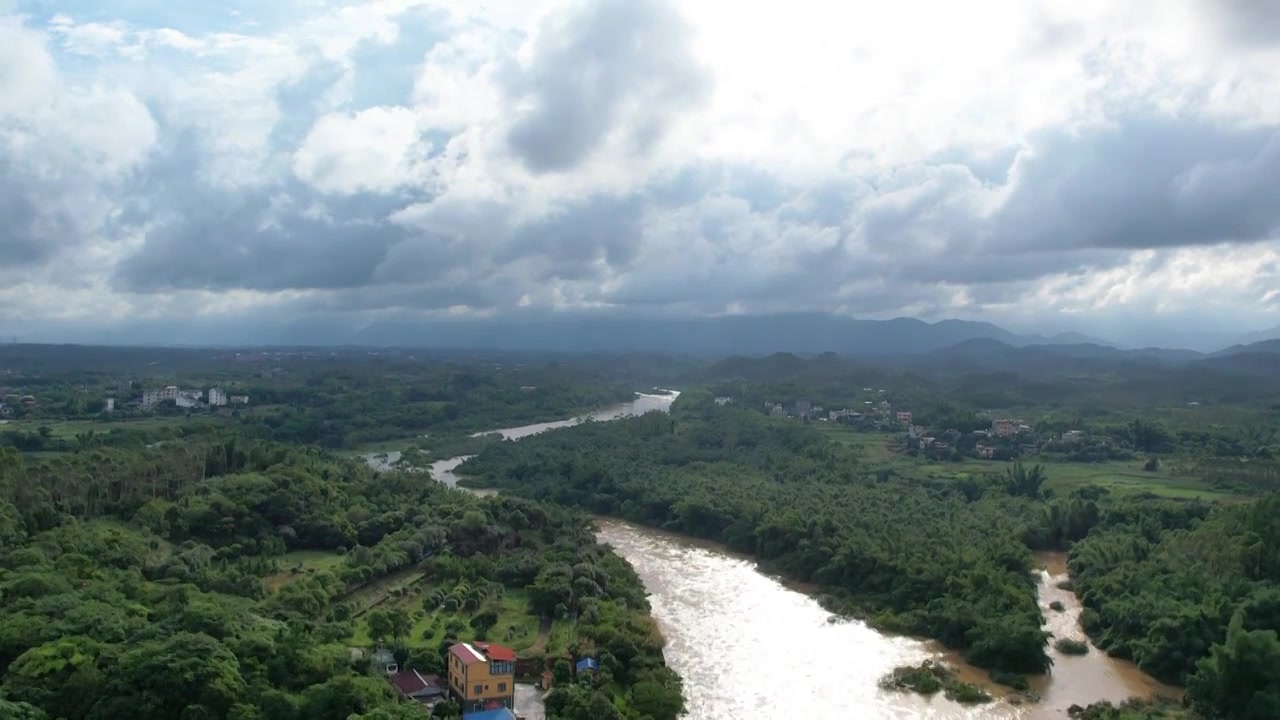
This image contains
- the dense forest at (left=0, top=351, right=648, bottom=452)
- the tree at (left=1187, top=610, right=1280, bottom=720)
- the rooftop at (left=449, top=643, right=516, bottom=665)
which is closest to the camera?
the rooftop at (left=449, top=643, right=516, bottom=665)

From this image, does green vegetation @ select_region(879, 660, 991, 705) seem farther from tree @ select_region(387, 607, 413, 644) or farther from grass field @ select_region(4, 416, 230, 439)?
grass field @ select_region(4, 416, 230, 439)

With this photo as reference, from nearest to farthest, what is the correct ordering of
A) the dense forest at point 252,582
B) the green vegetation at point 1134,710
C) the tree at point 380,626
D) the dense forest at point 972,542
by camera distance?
→ 1. the dense forest at point 252,582
2. the green vegetation at point 1134,710
3. the tree at point 380,626
4. the dense forest at point 972,542

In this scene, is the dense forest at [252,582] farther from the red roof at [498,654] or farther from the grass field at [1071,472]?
the grass field at [1071,472]

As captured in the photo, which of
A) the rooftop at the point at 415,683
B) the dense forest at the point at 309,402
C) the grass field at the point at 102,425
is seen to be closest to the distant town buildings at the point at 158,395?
the dense forest at the point at 309,402

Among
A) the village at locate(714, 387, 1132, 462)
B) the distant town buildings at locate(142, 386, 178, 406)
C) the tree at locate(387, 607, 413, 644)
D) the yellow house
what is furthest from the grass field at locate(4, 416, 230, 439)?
the village at locate(714, 387, 1132, 462)

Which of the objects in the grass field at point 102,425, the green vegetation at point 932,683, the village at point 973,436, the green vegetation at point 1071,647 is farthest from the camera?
the village at point 973,436

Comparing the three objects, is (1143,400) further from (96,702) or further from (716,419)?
(96,702)
